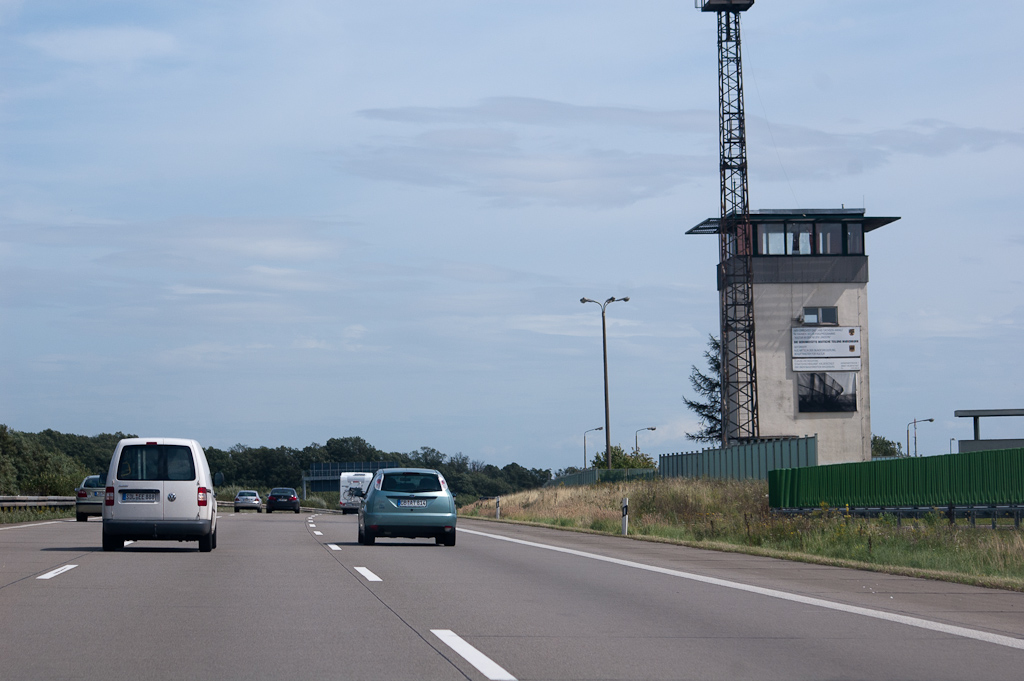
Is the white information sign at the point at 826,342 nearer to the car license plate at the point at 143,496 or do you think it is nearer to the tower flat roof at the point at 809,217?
the tower flat roof at the point at 809,217

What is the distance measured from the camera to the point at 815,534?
24547mm

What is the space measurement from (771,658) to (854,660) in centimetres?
57

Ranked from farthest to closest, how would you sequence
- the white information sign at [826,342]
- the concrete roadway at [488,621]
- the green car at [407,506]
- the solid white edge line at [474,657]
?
the white information sign at [826,342] < the green car at [407,506] < the concrete roadway at [488,621] < the solid white edge line at [474,657]

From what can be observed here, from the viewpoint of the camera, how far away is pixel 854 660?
859 cm

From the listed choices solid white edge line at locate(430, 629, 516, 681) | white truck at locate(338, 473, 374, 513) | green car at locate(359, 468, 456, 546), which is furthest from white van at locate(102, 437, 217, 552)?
white truck at locate(338, 473, 374, 513)

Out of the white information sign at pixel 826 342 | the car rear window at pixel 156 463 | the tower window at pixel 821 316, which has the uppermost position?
the tower window at pixel 821 316

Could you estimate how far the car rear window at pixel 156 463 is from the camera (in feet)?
66.1

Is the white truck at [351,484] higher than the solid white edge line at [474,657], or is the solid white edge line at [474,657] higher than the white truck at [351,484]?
the solid white edge line at [474,657]

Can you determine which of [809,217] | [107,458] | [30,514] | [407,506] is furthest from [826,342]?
[107,458]

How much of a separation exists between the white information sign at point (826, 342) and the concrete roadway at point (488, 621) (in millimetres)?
65151

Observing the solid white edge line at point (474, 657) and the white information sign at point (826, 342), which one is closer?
the solid white edge line at point (474, 657)

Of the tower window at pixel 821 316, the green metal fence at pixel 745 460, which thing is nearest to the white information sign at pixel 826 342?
the tower window at pixel 821 316

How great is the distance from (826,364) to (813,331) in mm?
2389

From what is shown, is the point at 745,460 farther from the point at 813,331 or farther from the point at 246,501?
the point at 813,331
